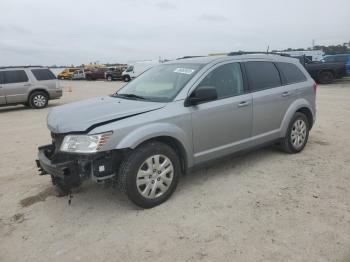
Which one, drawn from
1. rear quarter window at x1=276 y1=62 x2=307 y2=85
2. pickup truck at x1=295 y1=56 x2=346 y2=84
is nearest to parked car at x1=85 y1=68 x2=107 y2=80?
pickup truck at x1=295 y1=56 x2=346 y2=84

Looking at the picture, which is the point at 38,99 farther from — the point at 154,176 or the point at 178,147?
the point at 154,176

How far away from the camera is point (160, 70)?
17.6 ft

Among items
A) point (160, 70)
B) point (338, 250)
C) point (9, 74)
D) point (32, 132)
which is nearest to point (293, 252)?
point (338, 250)

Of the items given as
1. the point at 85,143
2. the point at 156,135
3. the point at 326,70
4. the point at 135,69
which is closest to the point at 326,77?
the point at 326,70

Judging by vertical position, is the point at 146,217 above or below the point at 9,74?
below

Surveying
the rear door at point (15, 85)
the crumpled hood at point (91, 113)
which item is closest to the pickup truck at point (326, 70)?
the rear door at point (15, 85)

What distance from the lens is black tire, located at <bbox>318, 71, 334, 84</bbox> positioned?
21734mm

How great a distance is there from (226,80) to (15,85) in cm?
Answer: 1138

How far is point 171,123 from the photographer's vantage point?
423 centimetres

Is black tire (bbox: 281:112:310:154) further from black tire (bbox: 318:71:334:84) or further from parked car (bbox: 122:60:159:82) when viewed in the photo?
parked car (bbox: 122:60:159:82)

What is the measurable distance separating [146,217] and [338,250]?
6.34ft

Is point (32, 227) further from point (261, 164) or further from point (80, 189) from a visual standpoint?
point (261, 164)

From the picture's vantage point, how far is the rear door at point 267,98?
5273 millimetres

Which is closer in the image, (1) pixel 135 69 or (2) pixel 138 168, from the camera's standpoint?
(2) pixel 138 168
